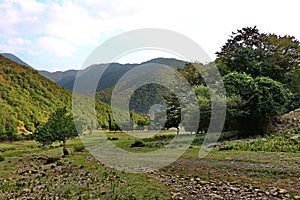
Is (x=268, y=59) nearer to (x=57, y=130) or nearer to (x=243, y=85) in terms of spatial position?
(x=243, y=85)

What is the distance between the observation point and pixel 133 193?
34.9 feet

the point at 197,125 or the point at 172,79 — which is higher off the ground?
the point at 172,79

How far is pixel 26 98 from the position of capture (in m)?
87.2

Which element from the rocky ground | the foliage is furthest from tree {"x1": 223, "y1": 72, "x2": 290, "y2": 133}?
the rocky ground

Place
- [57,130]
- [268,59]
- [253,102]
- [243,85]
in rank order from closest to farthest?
[57,130] → [253,102] → [243,85] → [268,59]

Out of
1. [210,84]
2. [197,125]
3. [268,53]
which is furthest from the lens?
[268,53]

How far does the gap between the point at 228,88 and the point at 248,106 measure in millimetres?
2983

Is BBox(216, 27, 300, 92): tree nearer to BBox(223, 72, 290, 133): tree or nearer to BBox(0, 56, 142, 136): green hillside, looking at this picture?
BBox(223, 72, 290, 133): tree

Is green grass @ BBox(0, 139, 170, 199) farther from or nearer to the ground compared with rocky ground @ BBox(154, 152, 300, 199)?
nearer to the ground

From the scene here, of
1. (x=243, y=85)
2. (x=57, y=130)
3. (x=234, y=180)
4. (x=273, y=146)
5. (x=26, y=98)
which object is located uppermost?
(x=26, y=98)

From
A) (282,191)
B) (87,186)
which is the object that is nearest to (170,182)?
(87,186)

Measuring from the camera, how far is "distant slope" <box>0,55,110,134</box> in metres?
74.4

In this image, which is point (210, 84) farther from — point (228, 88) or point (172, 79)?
point (172, 79)

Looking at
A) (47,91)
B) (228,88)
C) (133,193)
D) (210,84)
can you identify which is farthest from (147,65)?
(47,91)
